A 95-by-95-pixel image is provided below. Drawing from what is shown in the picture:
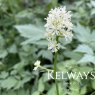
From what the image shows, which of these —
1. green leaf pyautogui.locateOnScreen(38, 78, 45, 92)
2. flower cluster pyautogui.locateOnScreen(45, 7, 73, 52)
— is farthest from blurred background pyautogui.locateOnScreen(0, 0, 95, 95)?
flower cluster pyautogui.locateOnScreen(45, 7, 73, 52)

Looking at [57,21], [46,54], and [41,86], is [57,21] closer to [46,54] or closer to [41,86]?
[41,86]

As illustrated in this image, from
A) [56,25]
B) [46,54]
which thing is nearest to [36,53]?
[46,54]

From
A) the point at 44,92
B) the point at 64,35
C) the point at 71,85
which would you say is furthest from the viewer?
the point at 44,92

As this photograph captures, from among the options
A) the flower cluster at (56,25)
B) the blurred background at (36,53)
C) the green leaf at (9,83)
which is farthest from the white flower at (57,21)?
the green leaf at (9,83)

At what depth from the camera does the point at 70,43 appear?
70.0 inches

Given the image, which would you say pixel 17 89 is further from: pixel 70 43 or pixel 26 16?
pixel 26 16

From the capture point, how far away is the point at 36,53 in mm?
1771

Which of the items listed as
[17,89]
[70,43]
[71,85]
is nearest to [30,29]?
[70,43]

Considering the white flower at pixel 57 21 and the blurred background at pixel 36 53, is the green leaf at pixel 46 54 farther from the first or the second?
the white flower at pixel 57 21

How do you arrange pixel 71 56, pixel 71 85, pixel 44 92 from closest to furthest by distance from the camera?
pixel 71 85 < pixel 44 92 < pixel 71 56

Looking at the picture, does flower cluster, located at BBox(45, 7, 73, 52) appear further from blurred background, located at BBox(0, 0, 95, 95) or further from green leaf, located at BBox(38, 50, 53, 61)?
green leaf, located at BBox(38, 50, 53, 61)

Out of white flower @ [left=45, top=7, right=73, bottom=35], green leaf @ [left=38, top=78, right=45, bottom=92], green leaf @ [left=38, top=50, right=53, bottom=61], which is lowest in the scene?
green leaf @ [left=38, top=78, right=45, bottom=92]

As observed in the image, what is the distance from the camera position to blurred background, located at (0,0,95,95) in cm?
144

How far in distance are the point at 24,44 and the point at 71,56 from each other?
0.28 meters
